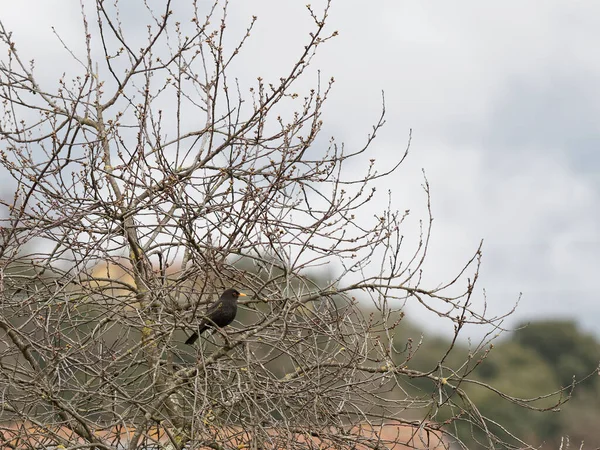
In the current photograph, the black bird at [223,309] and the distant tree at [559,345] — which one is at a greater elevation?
the distant tree at [559,345]

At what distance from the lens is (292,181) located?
6.83 metres

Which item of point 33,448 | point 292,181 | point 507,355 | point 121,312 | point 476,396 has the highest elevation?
point 507,355

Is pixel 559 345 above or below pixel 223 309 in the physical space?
above

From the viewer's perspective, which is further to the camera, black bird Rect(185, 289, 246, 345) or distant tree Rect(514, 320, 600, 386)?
distant tree Rect(514, 320, 600, 386)

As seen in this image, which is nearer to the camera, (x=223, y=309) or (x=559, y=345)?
(x=223, y=309)

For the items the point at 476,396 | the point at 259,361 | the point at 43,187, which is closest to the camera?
the point at 259,361

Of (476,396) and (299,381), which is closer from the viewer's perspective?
(299,381)

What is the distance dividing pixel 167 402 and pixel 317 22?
3.45m

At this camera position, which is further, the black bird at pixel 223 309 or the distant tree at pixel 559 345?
the distant tree at pixel 559 345

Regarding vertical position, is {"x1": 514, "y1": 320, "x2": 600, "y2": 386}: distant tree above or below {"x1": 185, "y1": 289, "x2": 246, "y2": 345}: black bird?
above

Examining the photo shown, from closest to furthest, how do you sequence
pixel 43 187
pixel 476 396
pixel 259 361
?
pixel 259 361, pixel 43 187, pixel 476 396

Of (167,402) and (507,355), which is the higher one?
(507,355)

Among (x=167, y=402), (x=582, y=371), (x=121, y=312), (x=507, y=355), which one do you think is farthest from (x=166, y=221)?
(x=582, y=371)

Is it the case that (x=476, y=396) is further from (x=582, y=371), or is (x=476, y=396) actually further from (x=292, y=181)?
(x=292, y=181)
